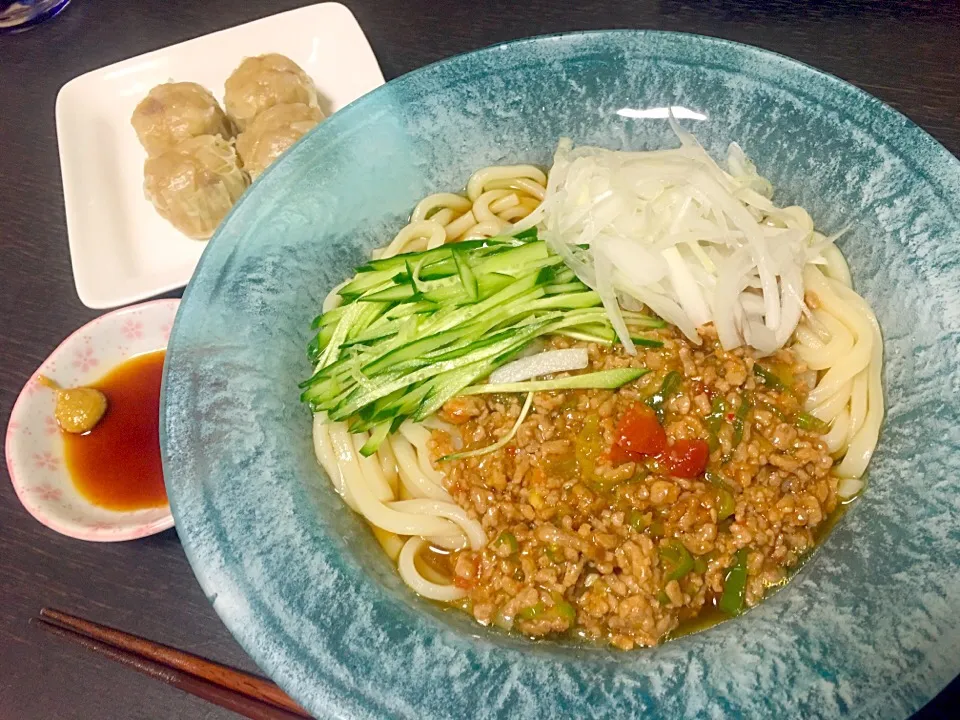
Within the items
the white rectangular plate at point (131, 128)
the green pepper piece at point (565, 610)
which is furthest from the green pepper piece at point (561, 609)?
the white rectangular plate at point (131, 128)

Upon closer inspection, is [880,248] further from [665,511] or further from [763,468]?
[665,511]

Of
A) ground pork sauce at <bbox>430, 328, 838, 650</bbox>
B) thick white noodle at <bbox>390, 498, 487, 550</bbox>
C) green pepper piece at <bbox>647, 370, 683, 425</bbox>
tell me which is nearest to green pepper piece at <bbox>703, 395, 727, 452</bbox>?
ground pork sauce at <bbox>430, 328, 838, 650</bbox>

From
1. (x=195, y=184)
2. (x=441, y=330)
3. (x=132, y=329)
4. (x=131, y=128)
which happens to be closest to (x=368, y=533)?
(x=441, y=330)

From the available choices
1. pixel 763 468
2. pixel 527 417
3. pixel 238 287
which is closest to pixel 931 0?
pixel 763 468

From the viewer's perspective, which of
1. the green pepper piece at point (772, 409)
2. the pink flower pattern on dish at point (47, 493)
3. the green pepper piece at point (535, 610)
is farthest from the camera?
the pink flower pattern on dish at point (47, 493)

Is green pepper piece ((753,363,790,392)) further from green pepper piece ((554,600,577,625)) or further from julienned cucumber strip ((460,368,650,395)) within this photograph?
green pepper piece ((554,600,577,625))

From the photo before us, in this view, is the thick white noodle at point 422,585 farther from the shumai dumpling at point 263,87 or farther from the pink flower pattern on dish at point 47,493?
the shumai dumpling at point 263,87
